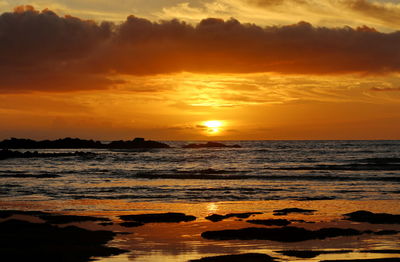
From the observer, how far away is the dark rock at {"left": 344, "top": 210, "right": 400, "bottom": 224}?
22.2m

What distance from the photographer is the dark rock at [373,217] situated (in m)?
22.2

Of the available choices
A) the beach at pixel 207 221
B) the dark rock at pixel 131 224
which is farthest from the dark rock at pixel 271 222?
the dark rock at pixel 131 224

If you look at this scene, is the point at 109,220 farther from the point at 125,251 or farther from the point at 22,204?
the point at 22,204

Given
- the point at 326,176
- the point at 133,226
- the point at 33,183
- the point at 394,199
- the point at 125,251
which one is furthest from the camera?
the point at 326,176

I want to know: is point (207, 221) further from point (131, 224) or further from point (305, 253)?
point (305, 253)

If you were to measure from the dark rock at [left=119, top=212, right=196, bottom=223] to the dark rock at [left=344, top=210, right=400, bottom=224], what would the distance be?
7406 millimetres

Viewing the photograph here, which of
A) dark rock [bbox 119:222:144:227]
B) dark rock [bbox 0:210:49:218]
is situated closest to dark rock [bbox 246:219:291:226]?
dark rock [bbox 119:222:144:227]

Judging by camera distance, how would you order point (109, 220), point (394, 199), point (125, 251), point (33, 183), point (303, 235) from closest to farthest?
point (125, 251)
point (303, 235)
point (109, 220)
point (394, 199)
point (33, 183)

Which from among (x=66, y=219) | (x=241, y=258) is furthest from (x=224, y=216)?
(x=241, y=258)

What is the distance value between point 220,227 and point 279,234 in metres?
2.69

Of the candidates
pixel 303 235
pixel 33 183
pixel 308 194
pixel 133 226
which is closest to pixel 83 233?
pixel 133 226

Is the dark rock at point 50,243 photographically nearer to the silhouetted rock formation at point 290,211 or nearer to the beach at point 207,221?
the beach at point 207,221

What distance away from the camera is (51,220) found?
882 inches

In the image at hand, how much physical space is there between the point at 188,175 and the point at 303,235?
33889 millimetres
